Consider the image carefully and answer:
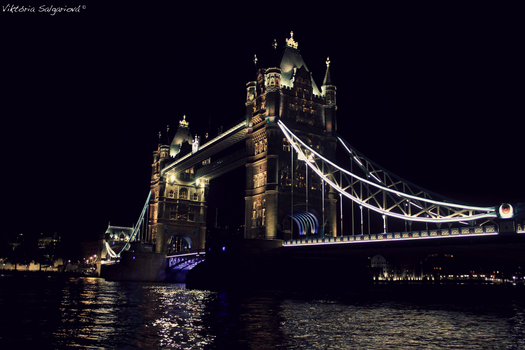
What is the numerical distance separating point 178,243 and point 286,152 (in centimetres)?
4752

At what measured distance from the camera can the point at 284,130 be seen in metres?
51.7

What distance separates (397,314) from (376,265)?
4994 inches

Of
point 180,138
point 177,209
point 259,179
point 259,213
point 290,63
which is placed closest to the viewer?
point 259,213

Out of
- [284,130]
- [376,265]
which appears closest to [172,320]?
[284,130]

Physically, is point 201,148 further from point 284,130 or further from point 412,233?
point 412,233

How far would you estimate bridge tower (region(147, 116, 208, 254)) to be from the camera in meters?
87.9

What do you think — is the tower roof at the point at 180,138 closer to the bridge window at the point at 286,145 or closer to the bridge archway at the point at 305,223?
the bridge window at the point at 286,145

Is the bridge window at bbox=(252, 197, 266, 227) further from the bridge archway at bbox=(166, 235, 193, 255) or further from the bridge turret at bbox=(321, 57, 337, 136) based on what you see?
the bridge archway at bbox=(166, 235, 193, 255)

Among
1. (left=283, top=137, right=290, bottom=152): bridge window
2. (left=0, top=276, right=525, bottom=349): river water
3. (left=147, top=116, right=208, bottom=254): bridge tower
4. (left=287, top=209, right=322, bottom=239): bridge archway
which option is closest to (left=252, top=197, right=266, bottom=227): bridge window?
(left=287, top=209, right=322, bottom=239): bridge archway

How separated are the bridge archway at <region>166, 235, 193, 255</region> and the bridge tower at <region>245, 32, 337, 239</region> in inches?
1519

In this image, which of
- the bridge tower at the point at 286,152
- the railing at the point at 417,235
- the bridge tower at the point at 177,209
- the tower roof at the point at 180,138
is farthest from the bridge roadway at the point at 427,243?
the tower roof at the point at 180,138

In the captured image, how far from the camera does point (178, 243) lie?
308 ft

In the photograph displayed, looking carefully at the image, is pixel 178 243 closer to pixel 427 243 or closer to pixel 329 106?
pixel 329 106

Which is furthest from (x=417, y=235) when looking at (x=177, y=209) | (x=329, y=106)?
(x=177, y=209)
